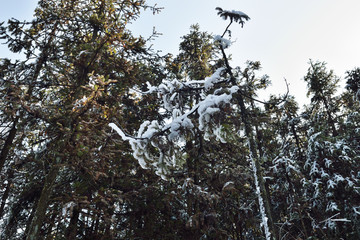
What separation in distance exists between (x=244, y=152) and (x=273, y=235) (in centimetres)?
695

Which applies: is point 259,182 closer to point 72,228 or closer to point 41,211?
point 41,211

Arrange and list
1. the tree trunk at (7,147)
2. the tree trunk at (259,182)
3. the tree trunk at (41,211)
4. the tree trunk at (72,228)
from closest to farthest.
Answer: the tree trunk at (259,182), the tree trunk at (41,211), the tree trunk at (72,228), the tree trunk at (7,147)

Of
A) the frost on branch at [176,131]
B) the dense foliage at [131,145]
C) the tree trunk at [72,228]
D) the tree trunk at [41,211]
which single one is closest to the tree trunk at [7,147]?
the dense foliage at [131,145]

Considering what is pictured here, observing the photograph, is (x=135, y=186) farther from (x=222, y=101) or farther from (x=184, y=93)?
(x=222, y=101)

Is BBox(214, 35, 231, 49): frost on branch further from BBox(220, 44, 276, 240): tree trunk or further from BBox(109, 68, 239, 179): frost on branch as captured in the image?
BBox(109, 68, 239, 179): frost on branch

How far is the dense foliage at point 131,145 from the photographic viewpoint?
3672 millimetres

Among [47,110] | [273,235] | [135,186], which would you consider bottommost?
Result: [273,235]

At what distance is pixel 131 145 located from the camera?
325 centimetres

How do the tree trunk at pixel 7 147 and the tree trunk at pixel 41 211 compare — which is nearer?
the tree trunk at pixel 41 211

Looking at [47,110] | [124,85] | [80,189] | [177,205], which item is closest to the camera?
[47,110]

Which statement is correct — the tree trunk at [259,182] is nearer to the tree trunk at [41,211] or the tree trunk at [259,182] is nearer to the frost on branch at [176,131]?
the frost on branch at [176,131]

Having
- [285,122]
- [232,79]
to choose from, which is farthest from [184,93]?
[285,122]

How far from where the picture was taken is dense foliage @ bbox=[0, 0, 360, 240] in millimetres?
3672

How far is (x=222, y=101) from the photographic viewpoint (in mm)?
2865
